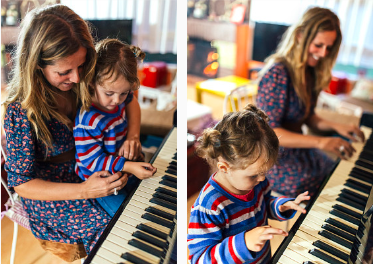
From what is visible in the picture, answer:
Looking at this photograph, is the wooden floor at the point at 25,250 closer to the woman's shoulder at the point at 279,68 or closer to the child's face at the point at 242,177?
the child's face at the point at 242,177

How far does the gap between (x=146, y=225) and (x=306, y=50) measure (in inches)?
32.4

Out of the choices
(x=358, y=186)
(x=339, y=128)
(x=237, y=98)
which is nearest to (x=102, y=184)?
(x=358, y=186)

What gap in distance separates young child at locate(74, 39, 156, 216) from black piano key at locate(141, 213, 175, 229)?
0.07m

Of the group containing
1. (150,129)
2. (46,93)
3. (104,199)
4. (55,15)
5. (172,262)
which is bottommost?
(172,262)

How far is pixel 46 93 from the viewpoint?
68 centimetres

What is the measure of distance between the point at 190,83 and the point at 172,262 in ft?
15.5

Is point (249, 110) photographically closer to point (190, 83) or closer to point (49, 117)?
point (49, 117)

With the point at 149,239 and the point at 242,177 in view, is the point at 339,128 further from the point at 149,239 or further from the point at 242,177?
the point at 149,239

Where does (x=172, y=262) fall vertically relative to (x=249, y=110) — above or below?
below

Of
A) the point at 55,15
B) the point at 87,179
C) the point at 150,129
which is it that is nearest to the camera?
the point at 55,15

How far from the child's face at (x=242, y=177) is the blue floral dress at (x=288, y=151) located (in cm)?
45

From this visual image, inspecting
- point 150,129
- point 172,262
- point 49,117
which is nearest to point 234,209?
point 172,262

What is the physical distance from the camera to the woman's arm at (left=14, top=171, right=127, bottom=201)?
72cm

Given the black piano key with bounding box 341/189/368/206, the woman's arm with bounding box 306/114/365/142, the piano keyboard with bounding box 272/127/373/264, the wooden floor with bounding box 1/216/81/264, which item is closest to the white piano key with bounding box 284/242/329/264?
the piano keyboard with bounding box 272/127/373/264
